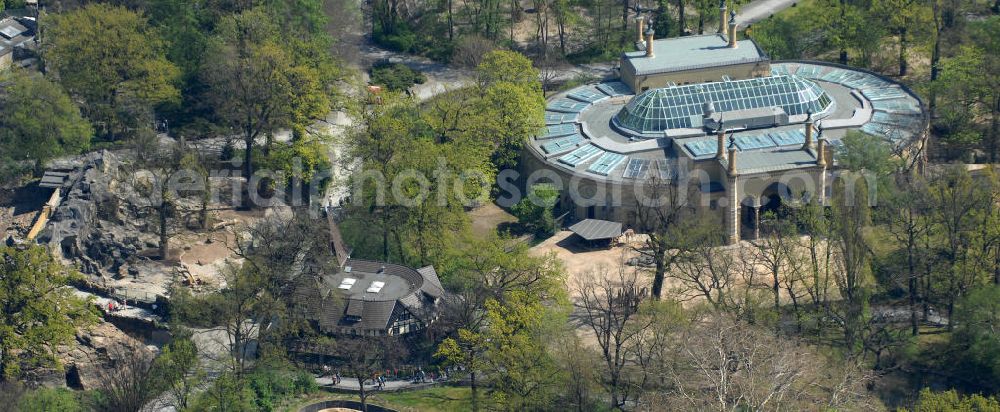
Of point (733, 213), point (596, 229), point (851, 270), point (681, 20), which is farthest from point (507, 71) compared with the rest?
point (851, 270)

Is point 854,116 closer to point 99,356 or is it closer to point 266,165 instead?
point 266,165

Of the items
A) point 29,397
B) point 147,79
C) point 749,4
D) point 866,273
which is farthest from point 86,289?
point 749,4

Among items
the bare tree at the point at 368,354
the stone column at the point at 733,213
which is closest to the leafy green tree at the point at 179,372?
the bare tree at the point at 368,354

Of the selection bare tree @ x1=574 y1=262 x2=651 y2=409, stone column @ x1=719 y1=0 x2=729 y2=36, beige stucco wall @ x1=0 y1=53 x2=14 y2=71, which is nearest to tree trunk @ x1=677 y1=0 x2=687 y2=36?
stone column @ x1=719 y1=0 x2=729 y2=36

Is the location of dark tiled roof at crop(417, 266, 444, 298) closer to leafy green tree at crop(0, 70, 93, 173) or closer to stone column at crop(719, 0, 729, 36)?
leafy green tree at crop(0, 70, 93, 173)

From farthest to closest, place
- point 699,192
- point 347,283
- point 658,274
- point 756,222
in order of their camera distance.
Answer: point 756,222, point 699,192, point 658,274, point 347,283

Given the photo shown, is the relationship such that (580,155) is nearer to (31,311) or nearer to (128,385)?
(128,385)

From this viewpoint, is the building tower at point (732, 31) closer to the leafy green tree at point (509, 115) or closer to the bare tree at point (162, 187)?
the leafy green tree at point (509, 115)
